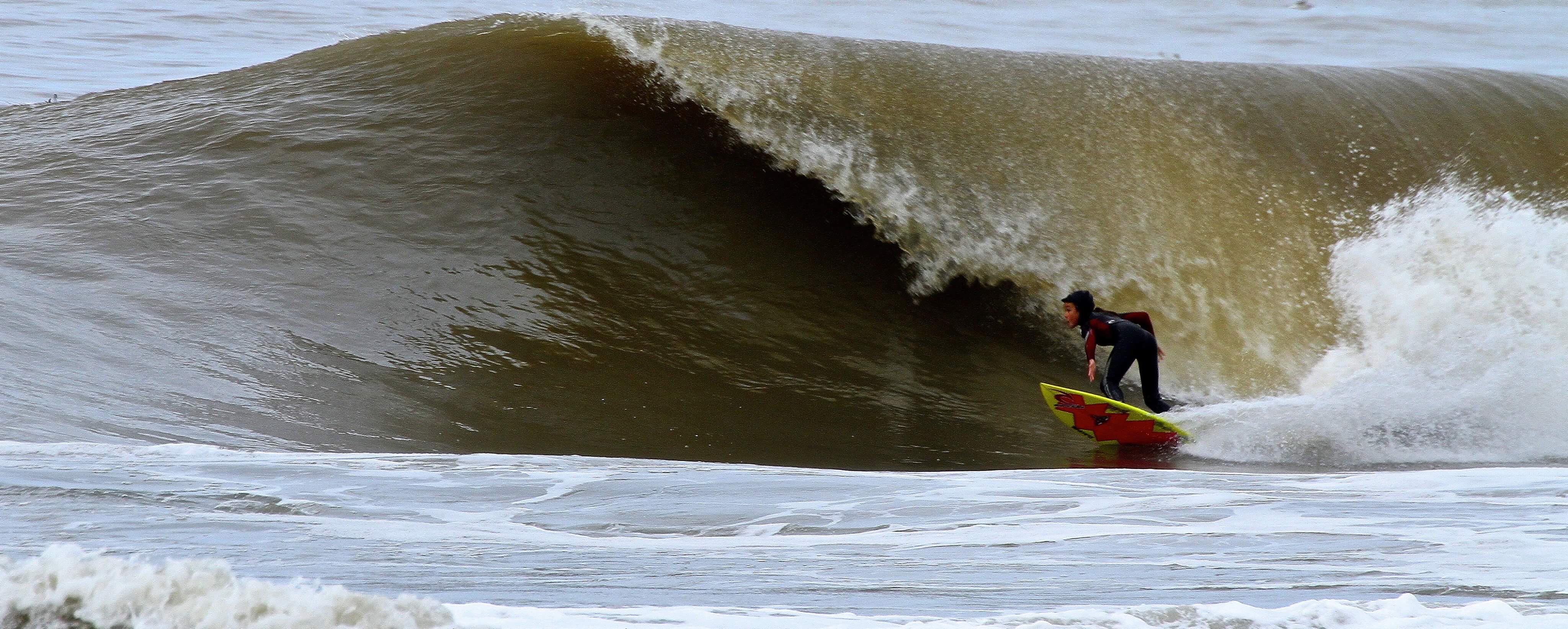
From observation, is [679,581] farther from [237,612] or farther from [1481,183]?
[1481,183]

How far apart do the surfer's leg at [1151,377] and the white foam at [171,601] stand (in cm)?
519

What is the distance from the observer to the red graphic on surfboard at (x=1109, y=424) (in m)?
5.83

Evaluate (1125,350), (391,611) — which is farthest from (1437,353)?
(391,611)

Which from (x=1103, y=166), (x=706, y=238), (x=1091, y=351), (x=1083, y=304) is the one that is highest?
(x=1103, y=166)

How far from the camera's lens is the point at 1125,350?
6273 millimetres

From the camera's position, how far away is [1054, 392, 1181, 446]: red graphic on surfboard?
19.1 ft

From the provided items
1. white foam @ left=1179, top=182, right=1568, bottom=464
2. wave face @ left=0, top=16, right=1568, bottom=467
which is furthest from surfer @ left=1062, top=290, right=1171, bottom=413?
wave face @ left=0, top=16, right=1568, bottom=467

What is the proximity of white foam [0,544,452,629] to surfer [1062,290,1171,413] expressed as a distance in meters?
5.00

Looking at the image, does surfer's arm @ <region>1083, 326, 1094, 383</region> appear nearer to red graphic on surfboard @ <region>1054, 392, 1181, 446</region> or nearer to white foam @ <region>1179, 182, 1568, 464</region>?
red graphic on surfboard @ <region>1054, 392, 1181, 446</region>

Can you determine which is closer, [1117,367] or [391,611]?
[391,611]

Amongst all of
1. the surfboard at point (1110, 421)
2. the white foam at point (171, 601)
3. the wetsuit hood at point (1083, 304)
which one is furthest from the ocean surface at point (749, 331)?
the wetsuit hood at point (1083, 304)

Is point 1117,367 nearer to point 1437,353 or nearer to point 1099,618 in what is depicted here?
point 1437,353

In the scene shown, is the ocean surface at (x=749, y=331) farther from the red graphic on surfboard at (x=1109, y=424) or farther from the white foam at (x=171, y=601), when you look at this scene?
the red graphic on surfboard at (x=1109, y=424)

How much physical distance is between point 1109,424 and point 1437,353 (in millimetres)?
2634
